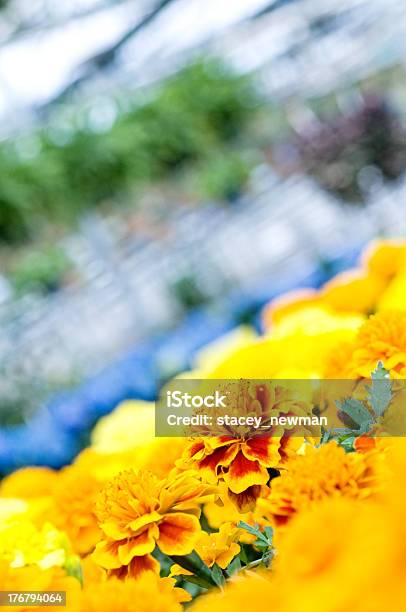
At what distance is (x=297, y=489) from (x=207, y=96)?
670 centimetres

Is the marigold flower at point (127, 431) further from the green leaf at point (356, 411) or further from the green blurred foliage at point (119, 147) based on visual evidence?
the green blurred foliage at point (119, 147)

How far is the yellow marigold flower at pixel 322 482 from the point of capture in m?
0.28

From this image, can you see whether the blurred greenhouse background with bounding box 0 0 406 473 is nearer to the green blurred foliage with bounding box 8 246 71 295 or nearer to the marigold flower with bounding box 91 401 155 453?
the green blurred foliage with bounding box 8 246 71 295

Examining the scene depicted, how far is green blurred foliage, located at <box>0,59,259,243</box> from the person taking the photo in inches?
208

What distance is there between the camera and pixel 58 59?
475 centimetres

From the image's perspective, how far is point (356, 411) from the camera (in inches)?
13.8

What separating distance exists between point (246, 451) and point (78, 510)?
185 millimetres

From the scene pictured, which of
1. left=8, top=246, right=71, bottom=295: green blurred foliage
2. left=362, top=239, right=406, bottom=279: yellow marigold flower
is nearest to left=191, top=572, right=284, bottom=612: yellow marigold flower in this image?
left=362, top=239, right=406, bottom=279: yellow marigold flower

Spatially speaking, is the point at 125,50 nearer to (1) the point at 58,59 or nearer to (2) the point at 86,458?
(1) the point at 58,59

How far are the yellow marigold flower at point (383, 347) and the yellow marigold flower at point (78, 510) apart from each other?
0.58 feet

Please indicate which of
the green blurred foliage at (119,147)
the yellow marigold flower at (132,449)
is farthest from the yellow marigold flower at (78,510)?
the green blurred foliage at (119,147)

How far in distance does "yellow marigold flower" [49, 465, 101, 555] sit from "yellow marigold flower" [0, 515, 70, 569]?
21 millimetres

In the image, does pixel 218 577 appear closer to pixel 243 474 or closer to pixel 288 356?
pixel 243 474

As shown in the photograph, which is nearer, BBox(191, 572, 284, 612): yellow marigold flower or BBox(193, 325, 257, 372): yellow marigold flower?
BBox(191, 572, 284, 612): yellow marigold flower
